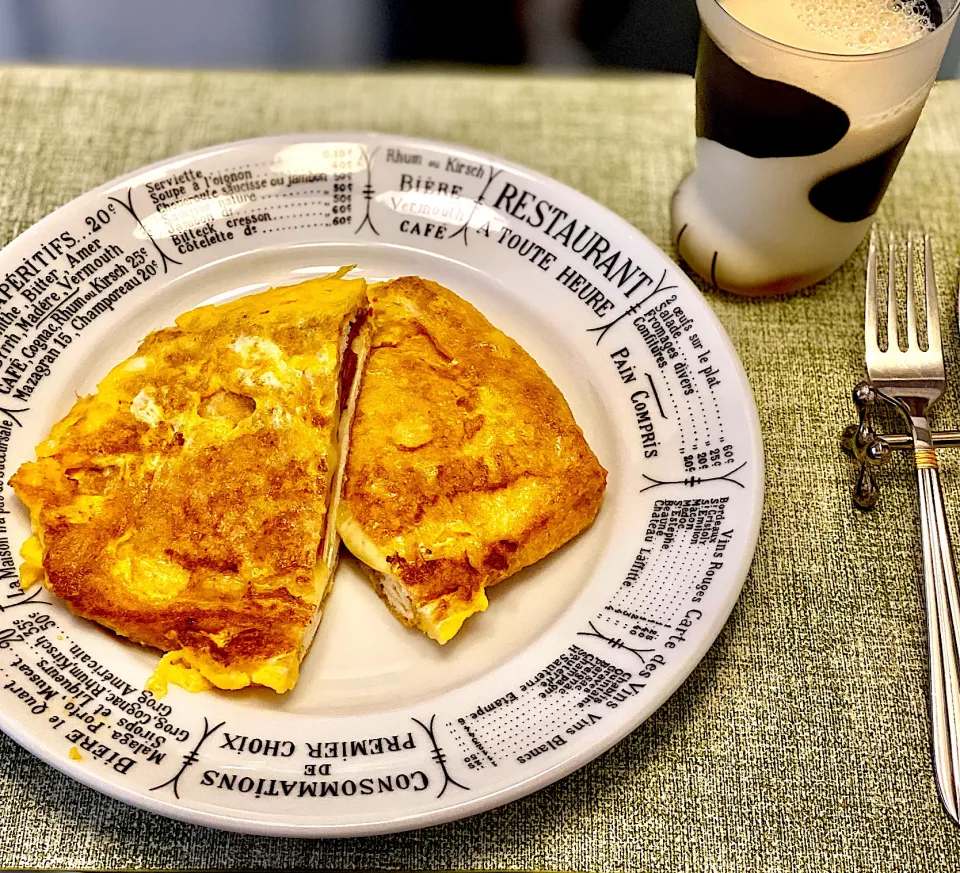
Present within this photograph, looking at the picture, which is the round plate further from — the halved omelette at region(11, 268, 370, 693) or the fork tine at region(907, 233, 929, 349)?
the fork tine at region(907, 233, 929, 349)

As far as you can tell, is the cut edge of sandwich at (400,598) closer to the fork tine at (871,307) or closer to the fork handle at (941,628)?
the fork handle at (941,628)

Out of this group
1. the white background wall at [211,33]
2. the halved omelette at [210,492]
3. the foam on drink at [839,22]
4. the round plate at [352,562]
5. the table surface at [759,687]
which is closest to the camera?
the round plate at [352,562]

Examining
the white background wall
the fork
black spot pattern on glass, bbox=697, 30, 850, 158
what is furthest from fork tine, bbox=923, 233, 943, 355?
the white background wall

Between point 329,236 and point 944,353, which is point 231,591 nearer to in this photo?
point 329,236

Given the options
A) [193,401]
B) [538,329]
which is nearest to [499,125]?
[538,329]

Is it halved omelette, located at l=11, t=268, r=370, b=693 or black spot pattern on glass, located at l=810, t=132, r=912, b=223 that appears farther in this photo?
black spot pattern on glass, located at l=810, t=132, r=912, b=223

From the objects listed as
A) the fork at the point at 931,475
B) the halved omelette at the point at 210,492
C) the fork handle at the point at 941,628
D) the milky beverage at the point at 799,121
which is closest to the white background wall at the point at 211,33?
the milky beverage at the point at 799,121
